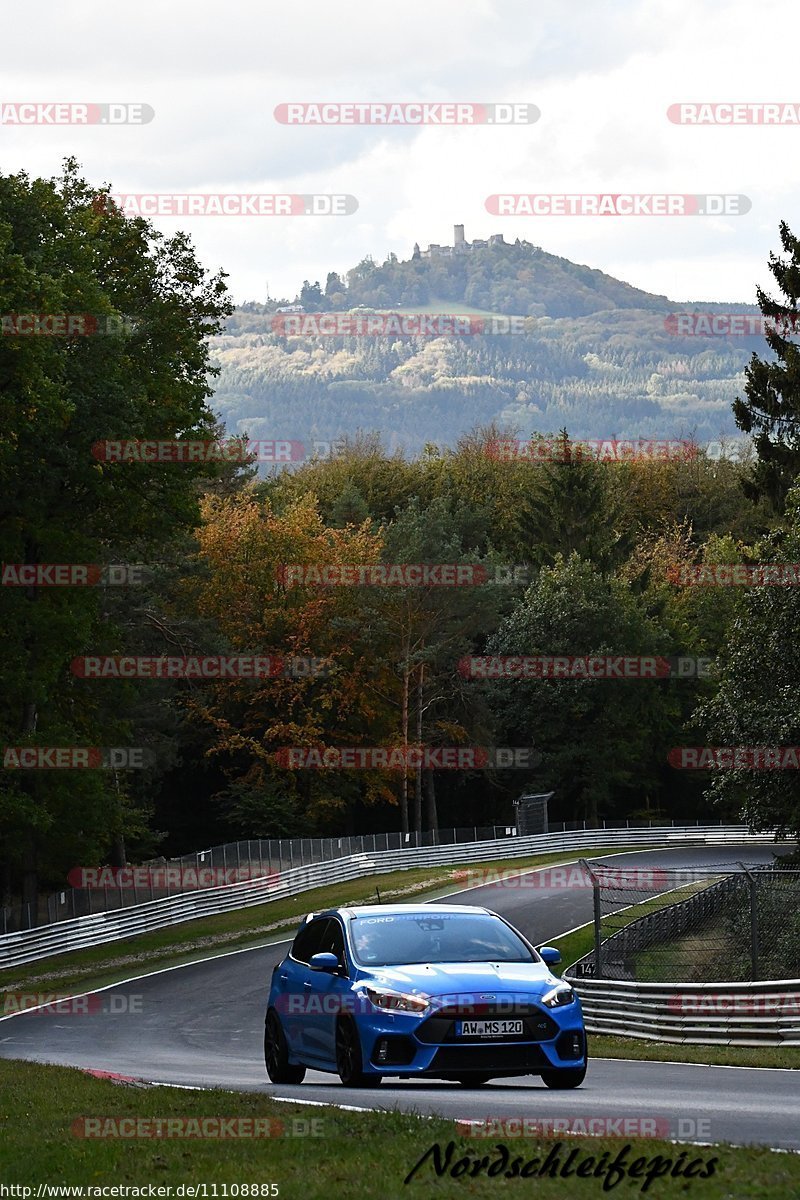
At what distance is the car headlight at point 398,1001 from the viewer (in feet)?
40.7

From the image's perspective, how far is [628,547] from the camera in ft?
304

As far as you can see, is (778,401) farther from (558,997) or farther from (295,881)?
(558,997)

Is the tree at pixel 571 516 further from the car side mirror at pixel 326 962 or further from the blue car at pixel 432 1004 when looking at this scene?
the car side mirror at pixel 326 962

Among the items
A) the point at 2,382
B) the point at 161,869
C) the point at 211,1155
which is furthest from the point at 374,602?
the point at 211,1155

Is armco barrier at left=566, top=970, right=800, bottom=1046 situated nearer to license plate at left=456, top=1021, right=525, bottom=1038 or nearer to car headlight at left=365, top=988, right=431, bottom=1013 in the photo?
license plate at left=456, top=1021, right=525, bottom=1038

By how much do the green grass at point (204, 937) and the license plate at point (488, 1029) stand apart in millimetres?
19085

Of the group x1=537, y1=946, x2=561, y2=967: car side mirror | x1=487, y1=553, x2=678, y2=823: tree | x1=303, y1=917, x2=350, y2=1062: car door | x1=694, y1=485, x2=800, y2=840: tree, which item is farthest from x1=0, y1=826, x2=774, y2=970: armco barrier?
x1=537, y1=946, x2=561, y2=967: car side mirror

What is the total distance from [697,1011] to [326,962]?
9754 millimetres

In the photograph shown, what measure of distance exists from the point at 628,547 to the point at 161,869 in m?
48.3

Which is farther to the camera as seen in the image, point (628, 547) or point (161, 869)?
point (628, 547)

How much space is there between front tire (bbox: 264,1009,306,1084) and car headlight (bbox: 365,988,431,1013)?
2.11 m

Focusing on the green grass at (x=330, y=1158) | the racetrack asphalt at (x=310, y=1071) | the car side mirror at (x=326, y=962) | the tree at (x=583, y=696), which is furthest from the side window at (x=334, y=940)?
the tree at (x=583, y=696)

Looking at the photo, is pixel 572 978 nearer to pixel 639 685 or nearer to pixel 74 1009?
pixel 74 1009

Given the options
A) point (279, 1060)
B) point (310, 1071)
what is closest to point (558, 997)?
point (279, 1060)
